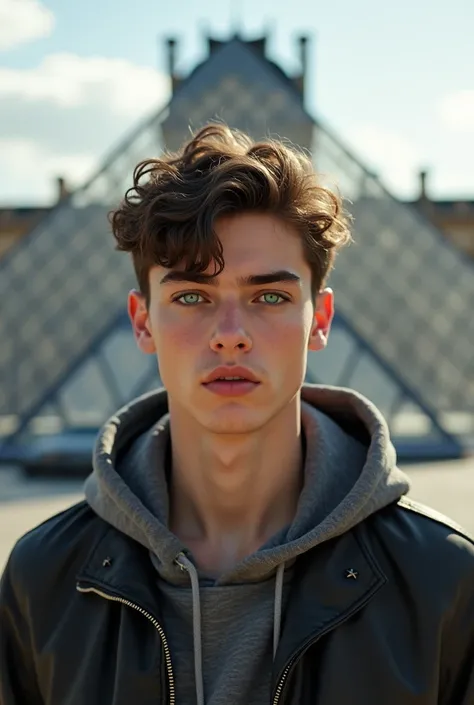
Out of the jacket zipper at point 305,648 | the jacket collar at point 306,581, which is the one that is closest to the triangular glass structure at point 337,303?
the jacket collar at point 306,581

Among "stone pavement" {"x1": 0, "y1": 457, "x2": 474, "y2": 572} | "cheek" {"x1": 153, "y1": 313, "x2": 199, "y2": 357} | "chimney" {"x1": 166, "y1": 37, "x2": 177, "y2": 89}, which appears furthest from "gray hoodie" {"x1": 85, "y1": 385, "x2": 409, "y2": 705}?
"chimney" {"x1": 166, "y1": 37, "x2": 177, "y2": 89}

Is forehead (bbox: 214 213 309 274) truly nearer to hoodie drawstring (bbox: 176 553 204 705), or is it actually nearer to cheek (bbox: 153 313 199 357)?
cheek (bbox: 153 313 199 357)

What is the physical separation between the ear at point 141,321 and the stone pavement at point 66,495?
16.5 feet

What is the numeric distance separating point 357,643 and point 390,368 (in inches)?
528

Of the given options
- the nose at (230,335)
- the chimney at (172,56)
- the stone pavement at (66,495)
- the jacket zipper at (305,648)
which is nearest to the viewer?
the jacket zipper at (305,648)

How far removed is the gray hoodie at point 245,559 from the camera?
197 cm

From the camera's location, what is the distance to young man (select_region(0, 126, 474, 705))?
76.2 inches

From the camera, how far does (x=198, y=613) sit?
199 cm

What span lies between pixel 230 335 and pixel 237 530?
0.51 m

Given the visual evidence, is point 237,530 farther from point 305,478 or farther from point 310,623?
point 310,623

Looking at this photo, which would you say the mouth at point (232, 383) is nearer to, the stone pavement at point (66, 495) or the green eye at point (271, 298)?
the green eye at point (271, 298)

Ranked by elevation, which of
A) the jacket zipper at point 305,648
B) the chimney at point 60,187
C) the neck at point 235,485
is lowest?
the jacket zipper at point 305,648

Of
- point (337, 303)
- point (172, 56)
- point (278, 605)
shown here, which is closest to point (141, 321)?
point (278, 605)

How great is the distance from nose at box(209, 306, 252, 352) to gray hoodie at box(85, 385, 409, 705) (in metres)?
0.38
